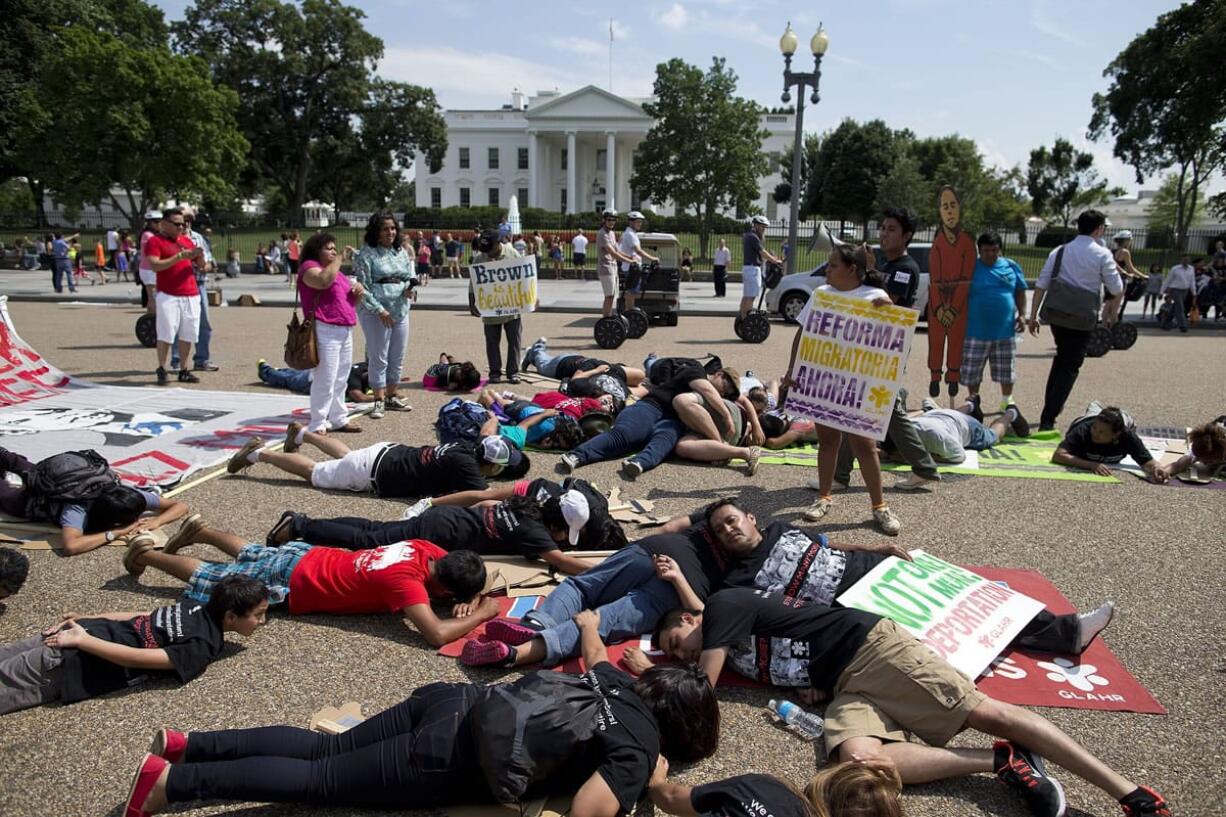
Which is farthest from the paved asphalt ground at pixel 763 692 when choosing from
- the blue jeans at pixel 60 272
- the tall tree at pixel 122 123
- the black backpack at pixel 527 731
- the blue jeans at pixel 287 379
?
the tall tree at pixel 122 123

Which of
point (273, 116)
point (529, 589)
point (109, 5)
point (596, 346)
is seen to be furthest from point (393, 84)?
point (529, 589)

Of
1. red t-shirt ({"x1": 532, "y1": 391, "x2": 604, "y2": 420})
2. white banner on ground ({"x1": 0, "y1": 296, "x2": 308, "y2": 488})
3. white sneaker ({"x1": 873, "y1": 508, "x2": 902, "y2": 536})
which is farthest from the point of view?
red t-shirt ({"x1": 532, "y1": 391, "x2": 604, "y2": 420})

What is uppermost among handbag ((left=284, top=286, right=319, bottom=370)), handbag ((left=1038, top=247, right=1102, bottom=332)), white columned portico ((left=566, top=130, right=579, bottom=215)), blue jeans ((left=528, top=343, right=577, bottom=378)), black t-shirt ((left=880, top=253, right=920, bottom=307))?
white columned portico ((left=566, top=130, right=579, bottom=215))

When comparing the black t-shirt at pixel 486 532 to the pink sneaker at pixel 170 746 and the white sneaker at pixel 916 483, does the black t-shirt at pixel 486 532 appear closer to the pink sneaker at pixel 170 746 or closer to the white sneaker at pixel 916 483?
the pink sneaker at pixel 170 746

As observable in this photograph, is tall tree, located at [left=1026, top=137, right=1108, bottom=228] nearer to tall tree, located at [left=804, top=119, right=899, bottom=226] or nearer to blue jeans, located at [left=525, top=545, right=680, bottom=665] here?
tall tree, located at [left=804, top=119, right=899, bottom=226]

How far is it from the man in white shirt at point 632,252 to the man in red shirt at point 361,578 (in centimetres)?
1038

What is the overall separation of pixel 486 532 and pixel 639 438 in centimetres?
257

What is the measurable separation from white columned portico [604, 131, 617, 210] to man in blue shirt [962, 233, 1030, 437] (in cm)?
6855

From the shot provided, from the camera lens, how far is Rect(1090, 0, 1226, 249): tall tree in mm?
24219

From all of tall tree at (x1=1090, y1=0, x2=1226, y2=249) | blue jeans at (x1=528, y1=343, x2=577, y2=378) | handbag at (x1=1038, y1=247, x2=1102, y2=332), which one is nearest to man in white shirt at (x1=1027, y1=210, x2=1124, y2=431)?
handbag at (x1=1038, y1=247, x2=1102, y2=332)

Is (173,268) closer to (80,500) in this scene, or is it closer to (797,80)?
(80,500)

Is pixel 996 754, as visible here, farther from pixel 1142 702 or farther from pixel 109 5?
pixel 109 5

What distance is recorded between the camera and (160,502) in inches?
217

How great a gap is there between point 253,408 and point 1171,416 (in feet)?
32.1
